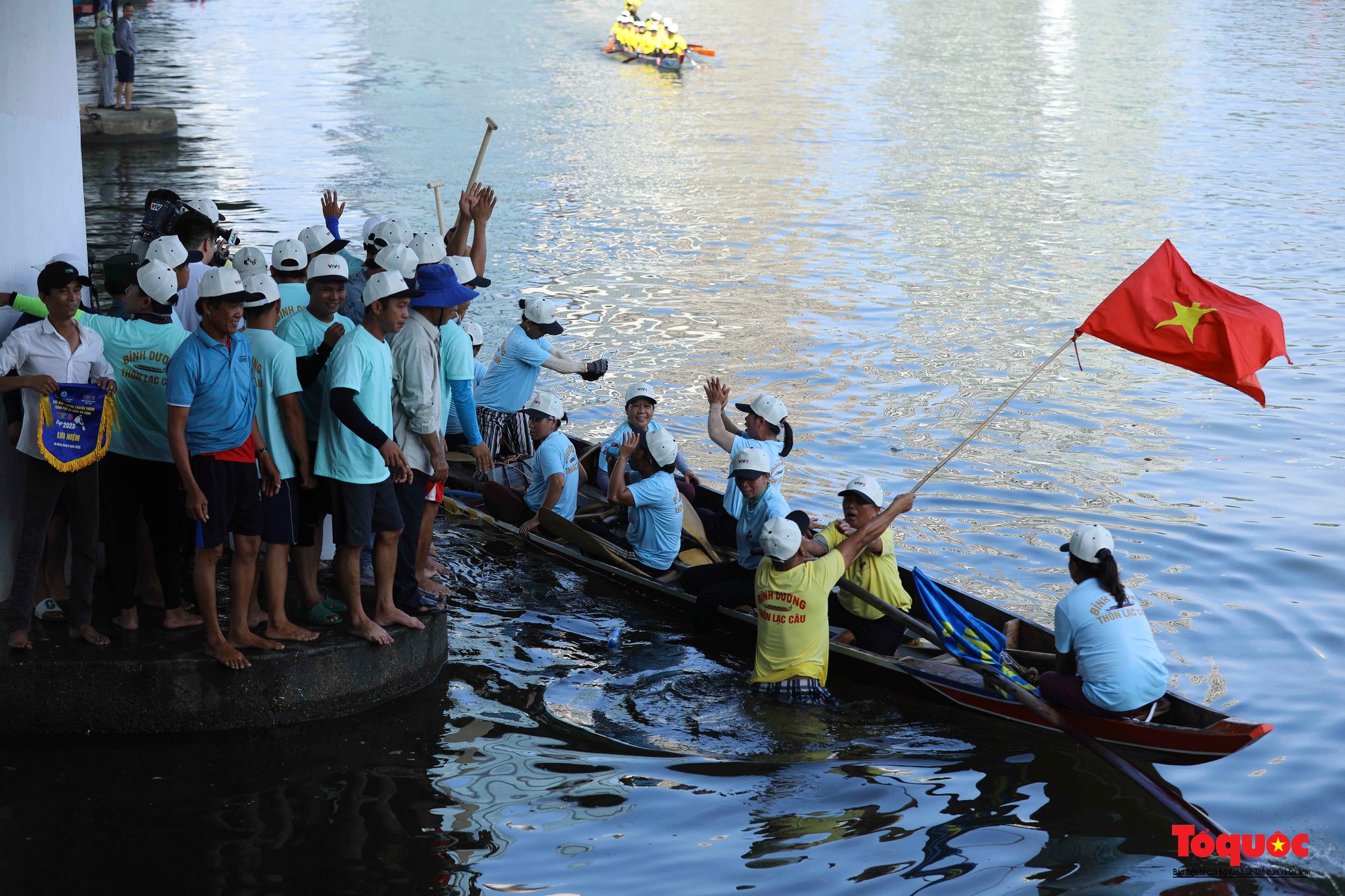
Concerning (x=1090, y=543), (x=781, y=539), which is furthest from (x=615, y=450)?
(x=1090, y=543)

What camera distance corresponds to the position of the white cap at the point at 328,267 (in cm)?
809

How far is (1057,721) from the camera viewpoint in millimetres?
8531

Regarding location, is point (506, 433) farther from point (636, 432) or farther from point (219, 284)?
point (219, 284)

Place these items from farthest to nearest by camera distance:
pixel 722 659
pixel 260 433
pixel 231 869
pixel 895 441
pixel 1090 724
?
pixel 895 441
pixel 722 659
pixel 1090 724
pixel 260 433
pixel 231 869

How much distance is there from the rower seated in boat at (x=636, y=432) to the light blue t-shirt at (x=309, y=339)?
10.4 ft

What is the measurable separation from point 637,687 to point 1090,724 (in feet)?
10.2

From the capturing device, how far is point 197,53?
4850 centimetres

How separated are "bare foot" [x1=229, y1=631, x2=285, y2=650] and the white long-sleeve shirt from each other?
1.50 m

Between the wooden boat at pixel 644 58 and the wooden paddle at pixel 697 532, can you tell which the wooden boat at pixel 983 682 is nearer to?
the wooden paddle at pixel 697 532

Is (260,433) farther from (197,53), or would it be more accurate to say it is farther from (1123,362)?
(197,53)

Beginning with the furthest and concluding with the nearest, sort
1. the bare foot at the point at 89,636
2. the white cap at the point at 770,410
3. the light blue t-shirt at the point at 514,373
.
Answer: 1. the light blue t-shirt at the point at 514,373
2. the white cap at the point at 770,410
3. the bare foot at the point at 89,636

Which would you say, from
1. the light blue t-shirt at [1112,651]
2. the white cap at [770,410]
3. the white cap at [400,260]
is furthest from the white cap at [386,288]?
the light blue t-shirt at [1112,651]

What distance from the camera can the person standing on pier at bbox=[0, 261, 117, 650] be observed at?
736cm

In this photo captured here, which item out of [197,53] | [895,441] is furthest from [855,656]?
[197,53]
